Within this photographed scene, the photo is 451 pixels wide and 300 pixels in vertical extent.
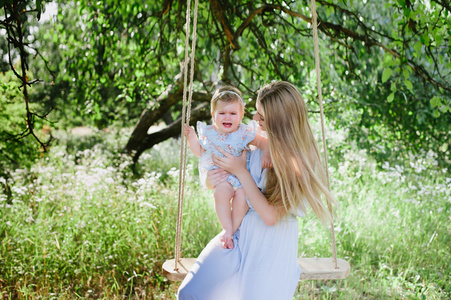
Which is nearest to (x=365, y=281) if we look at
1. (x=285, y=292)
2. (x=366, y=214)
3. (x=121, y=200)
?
(x=366, y=214)

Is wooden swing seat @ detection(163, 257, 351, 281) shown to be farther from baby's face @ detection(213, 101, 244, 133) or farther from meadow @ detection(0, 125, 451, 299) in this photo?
meadow @ detection(0, 125, 451, 299)

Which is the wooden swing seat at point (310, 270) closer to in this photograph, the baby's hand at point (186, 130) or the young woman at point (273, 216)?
the young woman at point (273, 216)

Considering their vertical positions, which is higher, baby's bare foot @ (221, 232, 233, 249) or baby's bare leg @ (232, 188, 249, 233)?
baby's bare leg @ (232, 188, 249, 233)

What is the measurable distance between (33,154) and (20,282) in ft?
7.96

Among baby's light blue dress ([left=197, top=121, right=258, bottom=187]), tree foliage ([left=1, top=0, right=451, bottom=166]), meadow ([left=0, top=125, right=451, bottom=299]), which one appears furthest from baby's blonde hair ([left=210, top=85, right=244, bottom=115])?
tree foliage ([left=1, top=0, right=451, bottom=166])

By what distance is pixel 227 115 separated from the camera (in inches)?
79.5

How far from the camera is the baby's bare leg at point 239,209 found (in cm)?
190

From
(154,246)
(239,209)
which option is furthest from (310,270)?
(154,246)

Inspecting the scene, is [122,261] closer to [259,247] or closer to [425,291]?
[259,247]

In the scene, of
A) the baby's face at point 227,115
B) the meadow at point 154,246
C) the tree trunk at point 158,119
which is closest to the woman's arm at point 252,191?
the baby's face at point 227,115

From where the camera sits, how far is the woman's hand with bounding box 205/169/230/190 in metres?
1.97

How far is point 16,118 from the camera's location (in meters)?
4.79

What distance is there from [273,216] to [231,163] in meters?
0.30

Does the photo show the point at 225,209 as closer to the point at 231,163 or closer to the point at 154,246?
the point at 231,163
